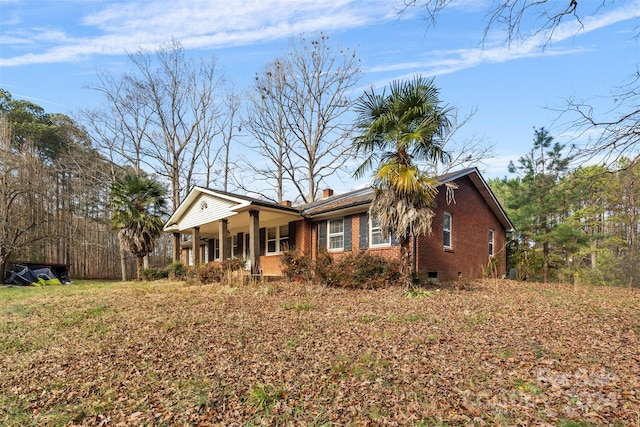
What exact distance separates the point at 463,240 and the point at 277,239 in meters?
8.63

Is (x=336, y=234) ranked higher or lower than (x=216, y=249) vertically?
higher

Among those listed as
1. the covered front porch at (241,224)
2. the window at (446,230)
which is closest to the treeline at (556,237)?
the window at (446,230)

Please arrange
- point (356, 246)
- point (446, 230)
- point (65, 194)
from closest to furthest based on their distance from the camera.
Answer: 1. point (356, 246)
2. point (446, 230)
3. point (65, 194)

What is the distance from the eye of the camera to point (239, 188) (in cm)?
2866

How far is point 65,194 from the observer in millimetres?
25969

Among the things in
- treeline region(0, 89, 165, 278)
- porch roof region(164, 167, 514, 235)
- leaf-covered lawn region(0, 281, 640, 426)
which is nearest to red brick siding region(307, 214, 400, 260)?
porch roof region(164, 167, 514, 235)

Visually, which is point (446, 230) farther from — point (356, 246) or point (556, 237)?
point (556, 237)

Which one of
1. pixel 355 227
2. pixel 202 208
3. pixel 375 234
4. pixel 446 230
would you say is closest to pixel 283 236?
pixel 202 208

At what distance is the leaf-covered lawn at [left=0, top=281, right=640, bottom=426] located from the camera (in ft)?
11.1

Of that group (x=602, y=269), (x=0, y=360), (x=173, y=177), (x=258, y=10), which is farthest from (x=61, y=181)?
(x=602, y=269)

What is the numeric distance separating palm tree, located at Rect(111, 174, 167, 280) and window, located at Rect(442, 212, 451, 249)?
1487cm

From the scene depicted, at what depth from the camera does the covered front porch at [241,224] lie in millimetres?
13742

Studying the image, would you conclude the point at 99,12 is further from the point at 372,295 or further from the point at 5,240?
the point at 5,240

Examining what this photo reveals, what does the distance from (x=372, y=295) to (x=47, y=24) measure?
10.2 meters
